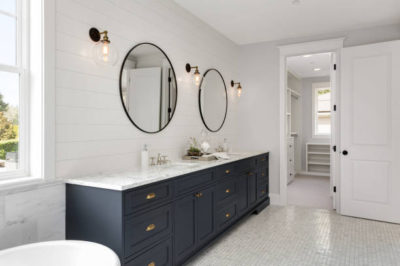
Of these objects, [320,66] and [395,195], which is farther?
[320,66]

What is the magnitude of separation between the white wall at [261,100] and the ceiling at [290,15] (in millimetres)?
434

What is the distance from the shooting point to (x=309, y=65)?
6.33m

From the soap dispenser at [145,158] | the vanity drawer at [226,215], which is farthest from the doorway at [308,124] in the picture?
the soap dispenser at [145,158]

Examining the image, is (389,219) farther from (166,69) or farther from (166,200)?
(166,69)

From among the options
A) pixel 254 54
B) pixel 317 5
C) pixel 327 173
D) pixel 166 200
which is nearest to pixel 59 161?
pixel 166 200

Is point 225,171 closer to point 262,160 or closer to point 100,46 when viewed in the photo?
point 262,160

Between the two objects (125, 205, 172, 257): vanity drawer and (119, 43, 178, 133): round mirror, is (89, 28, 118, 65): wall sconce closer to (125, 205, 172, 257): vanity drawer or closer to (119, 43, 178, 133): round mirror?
(119, 43, 178, 133): round mirror

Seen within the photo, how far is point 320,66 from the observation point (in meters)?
6.43

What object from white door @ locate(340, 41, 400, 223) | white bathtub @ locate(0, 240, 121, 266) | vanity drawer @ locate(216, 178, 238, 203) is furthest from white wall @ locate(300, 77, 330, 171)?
white bathtub @ locate(0, 240, 121, 266)

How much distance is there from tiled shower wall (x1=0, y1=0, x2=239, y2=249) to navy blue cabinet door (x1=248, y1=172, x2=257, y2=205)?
3.61 ft

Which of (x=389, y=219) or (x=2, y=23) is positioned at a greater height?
(x=2, y=23)

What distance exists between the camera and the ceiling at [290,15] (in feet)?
10.7

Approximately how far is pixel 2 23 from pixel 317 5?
122 inches

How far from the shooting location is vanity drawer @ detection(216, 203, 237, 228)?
9.98 feet
